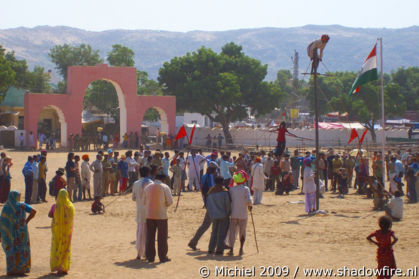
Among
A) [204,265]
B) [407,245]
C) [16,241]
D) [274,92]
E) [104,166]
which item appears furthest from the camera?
[274,92]

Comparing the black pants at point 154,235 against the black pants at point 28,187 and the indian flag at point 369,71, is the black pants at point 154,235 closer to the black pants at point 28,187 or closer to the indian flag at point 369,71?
the black pants at point 28,187

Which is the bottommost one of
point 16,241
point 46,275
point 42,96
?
point 46,275

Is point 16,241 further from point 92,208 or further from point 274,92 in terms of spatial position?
point 274,92

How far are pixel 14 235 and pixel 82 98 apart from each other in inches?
1225

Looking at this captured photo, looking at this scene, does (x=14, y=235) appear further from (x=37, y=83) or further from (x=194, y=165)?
(x=37, y=83)

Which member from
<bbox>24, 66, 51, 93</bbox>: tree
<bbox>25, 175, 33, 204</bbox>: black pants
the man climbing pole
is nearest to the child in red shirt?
→ the man climbing pole

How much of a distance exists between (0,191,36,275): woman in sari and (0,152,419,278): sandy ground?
322mm

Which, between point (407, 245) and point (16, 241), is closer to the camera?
point (16, 241)

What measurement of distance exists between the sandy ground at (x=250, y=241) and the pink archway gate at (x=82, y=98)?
69.9ft

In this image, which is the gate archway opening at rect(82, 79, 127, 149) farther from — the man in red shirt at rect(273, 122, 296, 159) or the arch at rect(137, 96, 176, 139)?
the man in red shirt at rect(273, 122, 296, 159)

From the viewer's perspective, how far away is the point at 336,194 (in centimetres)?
1933

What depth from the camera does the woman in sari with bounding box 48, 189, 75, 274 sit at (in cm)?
870

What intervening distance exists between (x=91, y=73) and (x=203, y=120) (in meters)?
38.0

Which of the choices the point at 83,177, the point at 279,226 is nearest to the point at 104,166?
the point at 83,177
